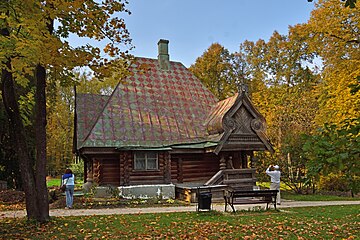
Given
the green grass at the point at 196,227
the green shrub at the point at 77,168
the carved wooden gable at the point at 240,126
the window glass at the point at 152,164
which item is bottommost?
the green grass at the point at 196,227

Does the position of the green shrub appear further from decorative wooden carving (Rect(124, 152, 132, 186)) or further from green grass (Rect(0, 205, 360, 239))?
green grass (Rect(0, 205, 360, 239))

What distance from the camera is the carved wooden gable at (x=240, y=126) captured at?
64.2 ft

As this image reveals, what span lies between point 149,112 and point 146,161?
328 centimetres

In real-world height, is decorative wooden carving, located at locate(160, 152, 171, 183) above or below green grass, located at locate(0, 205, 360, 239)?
above

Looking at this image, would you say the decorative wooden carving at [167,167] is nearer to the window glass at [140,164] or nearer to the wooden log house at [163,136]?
the wooden log house at [163,136]

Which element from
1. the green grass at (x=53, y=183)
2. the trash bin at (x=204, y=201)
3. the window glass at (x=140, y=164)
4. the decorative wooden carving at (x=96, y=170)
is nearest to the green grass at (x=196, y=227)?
the trash bin at (x=204, y=201)

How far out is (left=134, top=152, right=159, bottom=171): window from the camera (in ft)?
63.5

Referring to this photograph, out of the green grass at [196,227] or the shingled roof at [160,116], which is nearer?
the green grass at [196,227]

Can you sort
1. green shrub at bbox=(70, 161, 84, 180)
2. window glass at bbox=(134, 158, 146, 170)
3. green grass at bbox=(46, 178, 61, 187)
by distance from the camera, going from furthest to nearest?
green shrub at bbox=(70, 161, 84, 180)
green grass at bbox=(46, 178, 61, 187)
window glass at bbox=(134, 158, 146, 170)

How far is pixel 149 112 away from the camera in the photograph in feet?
69.7

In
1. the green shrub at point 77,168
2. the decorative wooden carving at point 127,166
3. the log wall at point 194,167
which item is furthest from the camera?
the green shrub at point 77,168

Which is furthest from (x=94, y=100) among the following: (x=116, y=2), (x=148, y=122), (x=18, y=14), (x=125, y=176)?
(x=18, y=14)

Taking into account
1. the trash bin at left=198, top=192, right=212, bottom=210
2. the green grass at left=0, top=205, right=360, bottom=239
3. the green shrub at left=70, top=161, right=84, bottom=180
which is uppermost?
the green shrub at left=70, top=161, right=84, bottom=180

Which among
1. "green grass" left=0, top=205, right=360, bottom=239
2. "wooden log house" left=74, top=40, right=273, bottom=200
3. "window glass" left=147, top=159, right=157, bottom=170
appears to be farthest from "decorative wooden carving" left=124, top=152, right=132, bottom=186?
"green grass" left=0, top=205, right=360, bottom=239
